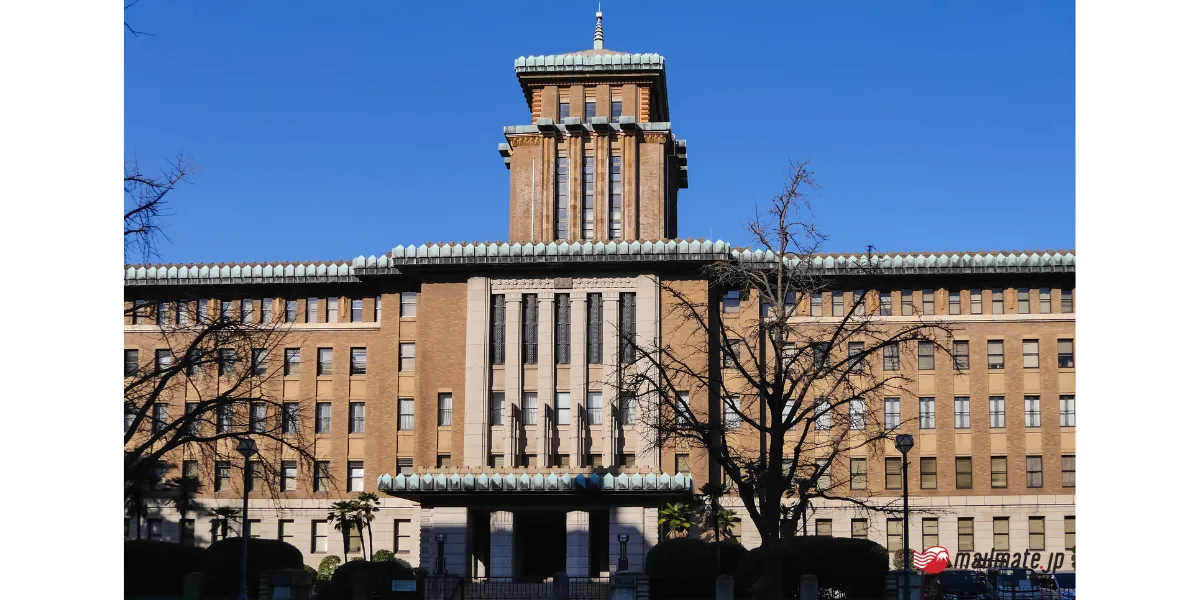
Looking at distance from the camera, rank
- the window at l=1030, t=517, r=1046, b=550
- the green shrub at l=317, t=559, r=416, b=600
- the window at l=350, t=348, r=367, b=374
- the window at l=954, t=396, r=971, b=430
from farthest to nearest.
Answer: the window at l=350, t=348, r=367, b=374
the window at l=954, t=396, r=971, b=430
the window at l=1030, t=517, r=1046, b=550
the green shrub at l=317, t=559, r=416, b=600

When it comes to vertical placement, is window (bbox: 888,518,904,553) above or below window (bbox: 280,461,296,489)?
below

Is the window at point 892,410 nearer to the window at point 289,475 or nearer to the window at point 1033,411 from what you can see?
the window at point 1033,411

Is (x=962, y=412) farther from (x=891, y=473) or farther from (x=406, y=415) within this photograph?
(x=406, y=415)

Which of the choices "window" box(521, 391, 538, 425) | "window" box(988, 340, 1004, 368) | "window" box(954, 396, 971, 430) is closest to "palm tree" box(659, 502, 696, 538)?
"window" box(521, 391, 538, 425)

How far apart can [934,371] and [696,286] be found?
12892 millimetres

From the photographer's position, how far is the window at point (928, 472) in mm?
61000

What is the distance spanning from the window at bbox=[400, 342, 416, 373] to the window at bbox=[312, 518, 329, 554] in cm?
843

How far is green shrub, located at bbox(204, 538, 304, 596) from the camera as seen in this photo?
43.9 metres

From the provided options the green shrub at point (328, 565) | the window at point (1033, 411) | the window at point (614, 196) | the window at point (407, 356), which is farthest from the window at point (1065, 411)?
the green shrub at point (328, 565)

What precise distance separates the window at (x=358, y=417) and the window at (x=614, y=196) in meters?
15.0

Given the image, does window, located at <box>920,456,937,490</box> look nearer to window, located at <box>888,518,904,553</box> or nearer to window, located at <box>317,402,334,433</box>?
window, located at <box>888,518,904,553</box>

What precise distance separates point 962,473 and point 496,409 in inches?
884
